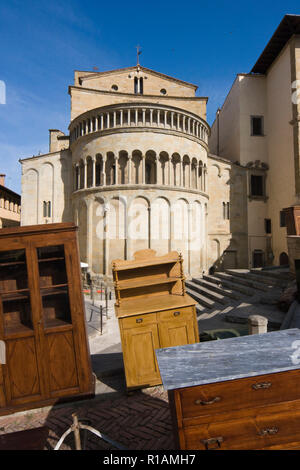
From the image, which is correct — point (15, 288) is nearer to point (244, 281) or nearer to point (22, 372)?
point (22, 372)

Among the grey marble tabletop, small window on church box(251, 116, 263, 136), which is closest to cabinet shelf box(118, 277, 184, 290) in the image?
the grey marble tabletop

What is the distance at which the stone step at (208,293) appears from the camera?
12.7 m

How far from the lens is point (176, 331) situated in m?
4.97

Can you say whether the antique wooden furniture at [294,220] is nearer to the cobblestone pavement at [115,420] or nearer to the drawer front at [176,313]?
the drawer front at [176,313]

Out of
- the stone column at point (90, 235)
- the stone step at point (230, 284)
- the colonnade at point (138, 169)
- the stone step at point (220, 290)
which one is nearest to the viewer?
the stone step at point (230, 284)

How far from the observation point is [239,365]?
2646 mm

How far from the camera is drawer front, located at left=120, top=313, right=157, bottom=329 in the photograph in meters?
4.74

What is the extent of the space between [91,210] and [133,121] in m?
7.57

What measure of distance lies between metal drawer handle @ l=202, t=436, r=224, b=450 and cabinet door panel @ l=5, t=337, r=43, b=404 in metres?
3.26

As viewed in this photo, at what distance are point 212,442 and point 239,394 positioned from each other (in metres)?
0.56

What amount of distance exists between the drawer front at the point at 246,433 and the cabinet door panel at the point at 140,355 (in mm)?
2309

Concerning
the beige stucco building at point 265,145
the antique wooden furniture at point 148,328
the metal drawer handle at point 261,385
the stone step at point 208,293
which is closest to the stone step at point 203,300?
the stone step at point 208,293
